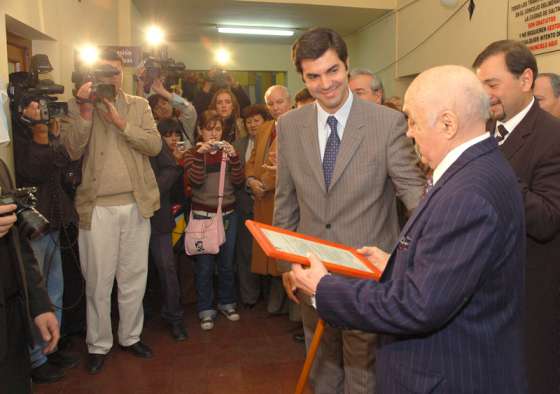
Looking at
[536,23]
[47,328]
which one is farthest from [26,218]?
[536,23]

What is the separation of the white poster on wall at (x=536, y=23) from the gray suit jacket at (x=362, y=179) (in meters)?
2.91

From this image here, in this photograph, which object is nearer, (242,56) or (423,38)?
(423,38)

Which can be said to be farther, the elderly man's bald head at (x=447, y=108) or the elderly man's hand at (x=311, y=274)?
the elderly man's hand at (x=311, y=274)

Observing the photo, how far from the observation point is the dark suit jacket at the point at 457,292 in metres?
1.01

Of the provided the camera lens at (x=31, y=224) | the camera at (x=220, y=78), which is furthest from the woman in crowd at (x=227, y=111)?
the camera lens at (x=31, y=224)

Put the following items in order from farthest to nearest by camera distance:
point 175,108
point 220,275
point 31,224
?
point 175,108 < point 220,275 < point 31,224

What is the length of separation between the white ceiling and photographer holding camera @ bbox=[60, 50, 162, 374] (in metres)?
4.09

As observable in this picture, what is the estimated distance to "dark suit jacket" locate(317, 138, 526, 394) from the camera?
101cm

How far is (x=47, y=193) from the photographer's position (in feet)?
9.23

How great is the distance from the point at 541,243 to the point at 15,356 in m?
1.86

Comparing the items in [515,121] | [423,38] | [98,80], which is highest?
[423,38]

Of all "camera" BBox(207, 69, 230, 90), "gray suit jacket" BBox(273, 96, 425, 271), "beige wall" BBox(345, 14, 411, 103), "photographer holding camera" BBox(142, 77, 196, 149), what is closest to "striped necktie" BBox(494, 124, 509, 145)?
"gray suit jacket" BBox(273, 96, 425, 271)

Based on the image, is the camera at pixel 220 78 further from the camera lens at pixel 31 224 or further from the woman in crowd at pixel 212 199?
the camera lens at pixel 31 224

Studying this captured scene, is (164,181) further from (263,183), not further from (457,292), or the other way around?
(457,292)
